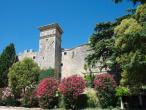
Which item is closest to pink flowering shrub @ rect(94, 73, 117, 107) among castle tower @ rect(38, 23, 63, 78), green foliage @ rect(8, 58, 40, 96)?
green foliage @ rect(8, 58, 40, 96)

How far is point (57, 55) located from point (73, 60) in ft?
6.76

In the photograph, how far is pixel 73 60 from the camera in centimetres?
3375

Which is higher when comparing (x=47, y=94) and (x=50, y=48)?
(x=50, y=48)

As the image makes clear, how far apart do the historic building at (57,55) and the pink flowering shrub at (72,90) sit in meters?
10.2

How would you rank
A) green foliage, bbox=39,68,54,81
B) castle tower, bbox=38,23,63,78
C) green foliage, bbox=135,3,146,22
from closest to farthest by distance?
green foliage, bbox=135,3,146,22, green foliage, bbox=39,68,54,81, castle tower, bbox=38,23,63,78

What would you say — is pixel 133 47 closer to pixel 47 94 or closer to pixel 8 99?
pixel 47 94

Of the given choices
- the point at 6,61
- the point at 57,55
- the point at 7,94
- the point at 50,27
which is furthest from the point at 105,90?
the point at 6,61

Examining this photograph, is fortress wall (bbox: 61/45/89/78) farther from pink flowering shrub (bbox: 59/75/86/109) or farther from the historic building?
pink flowering shrub (bbox: 59/75/86/109)

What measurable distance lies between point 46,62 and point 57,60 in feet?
4.60

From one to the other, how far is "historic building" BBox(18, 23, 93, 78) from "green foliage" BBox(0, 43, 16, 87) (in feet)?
11.9

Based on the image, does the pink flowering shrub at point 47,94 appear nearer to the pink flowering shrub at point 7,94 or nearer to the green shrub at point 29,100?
the green shrub at point 29,100

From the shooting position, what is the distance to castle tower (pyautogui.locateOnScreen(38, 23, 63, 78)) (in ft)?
108

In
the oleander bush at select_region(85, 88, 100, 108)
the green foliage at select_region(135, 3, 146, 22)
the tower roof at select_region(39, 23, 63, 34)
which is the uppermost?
the tower roof at select_region(39, 23, 63, 34)

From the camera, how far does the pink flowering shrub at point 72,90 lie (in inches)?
865
